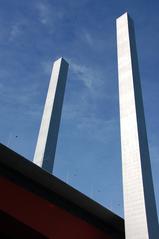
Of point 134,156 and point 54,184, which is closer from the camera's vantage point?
point 54,184

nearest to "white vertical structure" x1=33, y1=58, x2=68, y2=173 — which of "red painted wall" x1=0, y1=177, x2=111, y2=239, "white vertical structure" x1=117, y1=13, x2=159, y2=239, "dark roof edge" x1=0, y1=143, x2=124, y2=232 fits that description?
"white vertical structure" x1=117, y1=13, x2=159, y2=239

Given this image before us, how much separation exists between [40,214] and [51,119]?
376 inches

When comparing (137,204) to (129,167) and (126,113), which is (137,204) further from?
(126,113)

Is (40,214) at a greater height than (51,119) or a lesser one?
lesser

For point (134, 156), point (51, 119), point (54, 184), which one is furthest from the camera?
point (51, 119)

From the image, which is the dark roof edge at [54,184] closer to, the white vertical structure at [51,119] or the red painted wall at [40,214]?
the red painted wall at [40,214]

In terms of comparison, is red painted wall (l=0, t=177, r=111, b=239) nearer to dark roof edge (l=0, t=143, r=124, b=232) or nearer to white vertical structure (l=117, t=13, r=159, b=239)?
dark roof edge (l=0, t=143, r=124, b=232)

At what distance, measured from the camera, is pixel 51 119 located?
60.0 ft

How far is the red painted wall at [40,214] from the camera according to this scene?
28.2ft

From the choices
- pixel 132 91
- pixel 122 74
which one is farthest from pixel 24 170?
→ pixel 122 74

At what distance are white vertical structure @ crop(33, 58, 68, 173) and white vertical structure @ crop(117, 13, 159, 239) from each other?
16.3 feet

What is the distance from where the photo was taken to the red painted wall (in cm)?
859

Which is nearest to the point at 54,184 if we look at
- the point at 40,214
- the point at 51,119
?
the point at 40,214

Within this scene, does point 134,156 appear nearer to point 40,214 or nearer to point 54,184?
point 54,184
